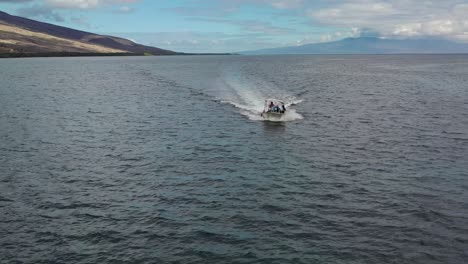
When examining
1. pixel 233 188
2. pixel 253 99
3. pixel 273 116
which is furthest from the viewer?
pixel 253 99

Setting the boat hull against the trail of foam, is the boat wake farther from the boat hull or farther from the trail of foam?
the boat hull

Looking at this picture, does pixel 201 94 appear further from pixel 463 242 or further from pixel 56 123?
pixel 463 242

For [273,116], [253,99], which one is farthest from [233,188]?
[253,99]

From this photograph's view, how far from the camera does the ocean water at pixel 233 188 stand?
2748 cm

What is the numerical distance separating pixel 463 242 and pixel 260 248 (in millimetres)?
13735

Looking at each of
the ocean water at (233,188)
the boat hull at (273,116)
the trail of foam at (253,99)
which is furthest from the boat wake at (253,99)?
the ocean water at (233,188)

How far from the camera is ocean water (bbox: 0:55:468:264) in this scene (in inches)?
1082

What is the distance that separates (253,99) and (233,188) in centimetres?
5758

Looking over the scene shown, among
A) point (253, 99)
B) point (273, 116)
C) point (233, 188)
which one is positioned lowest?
point (233, 188)

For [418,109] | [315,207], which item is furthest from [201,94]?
[315,207]

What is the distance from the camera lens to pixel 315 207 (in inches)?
1328

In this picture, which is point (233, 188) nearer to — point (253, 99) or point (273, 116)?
point (273, 116)

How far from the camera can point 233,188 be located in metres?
38.3

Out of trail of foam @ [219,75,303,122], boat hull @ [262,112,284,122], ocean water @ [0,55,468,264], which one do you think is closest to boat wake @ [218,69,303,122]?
trail of foam @ [219,75,303,122]
